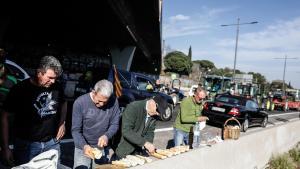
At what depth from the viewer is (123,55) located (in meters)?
40.3

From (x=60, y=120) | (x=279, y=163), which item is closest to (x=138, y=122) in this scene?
(x=60, y=120)

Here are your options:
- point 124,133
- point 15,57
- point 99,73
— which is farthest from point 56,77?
point 15,57

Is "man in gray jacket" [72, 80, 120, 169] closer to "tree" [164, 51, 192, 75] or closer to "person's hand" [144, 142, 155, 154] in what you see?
"person's hand" [144, 142, 155, 154]

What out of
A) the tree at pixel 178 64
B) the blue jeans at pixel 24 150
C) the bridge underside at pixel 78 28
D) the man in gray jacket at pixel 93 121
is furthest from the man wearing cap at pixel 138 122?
the tree at pixel 178 64

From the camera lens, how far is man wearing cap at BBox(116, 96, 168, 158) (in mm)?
4844

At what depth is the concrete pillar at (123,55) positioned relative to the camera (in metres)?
39.6

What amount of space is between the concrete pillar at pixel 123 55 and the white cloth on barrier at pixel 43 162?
3579cm

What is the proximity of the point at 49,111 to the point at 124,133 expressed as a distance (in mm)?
1033

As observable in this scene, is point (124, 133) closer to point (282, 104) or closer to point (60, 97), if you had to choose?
point (60, 97)

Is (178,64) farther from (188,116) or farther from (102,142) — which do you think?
(102,142)

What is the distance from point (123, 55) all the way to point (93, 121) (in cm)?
3591

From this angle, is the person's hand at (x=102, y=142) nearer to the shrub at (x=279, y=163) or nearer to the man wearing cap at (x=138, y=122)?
the man wearing cap at (x=138, y=122)

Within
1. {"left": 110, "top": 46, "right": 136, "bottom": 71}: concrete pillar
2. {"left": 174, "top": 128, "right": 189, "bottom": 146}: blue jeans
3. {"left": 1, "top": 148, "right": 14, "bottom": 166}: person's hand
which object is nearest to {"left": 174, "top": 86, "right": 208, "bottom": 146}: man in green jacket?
{"left": 174, "top": 128, "right": 189, "bottom": 146}: blue jeans

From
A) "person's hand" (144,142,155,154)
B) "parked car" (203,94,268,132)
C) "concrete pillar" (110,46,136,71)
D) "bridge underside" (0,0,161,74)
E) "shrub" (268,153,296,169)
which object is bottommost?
"shrub" (268,153,296,169)
